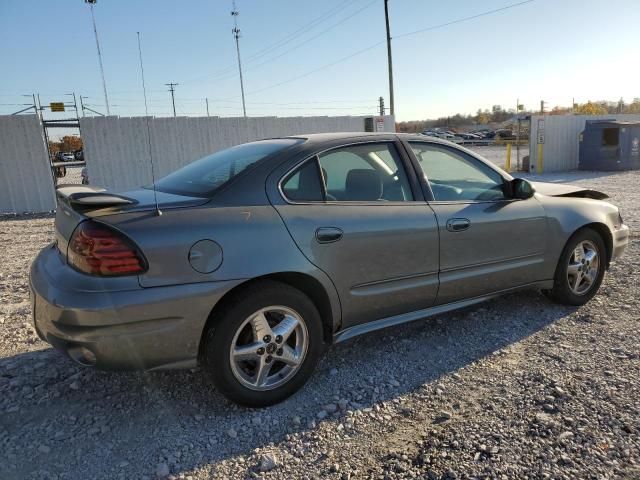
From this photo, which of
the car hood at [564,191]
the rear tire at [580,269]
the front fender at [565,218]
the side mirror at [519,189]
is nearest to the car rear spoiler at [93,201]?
the side mirror at [519,189]

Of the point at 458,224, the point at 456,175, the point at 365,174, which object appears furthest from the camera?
the point at 456,175

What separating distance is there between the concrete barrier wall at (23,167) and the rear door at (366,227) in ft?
31.8

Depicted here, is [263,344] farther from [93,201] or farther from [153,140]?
[153,140]

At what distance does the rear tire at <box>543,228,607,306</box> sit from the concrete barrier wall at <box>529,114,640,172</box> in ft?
49.9

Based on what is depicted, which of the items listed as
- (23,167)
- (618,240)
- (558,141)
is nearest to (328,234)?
(618,240)

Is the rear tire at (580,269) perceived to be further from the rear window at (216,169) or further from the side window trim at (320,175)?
the rear window at (216,169)

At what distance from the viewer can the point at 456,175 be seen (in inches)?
147

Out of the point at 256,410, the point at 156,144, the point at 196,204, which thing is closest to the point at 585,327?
the point at 256,410

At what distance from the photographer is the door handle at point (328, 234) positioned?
2842 millimetres

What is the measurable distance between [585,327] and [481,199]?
1.31 metres

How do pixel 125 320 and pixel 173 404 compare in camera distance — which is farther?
pixel 173 404

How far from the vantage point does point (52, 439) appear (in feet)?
8.43

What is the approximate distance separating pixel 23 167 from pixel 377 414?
418 inches

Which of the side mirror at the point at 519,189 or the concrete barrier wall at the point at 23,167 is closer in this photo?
the side mirror at the point at 519,189
